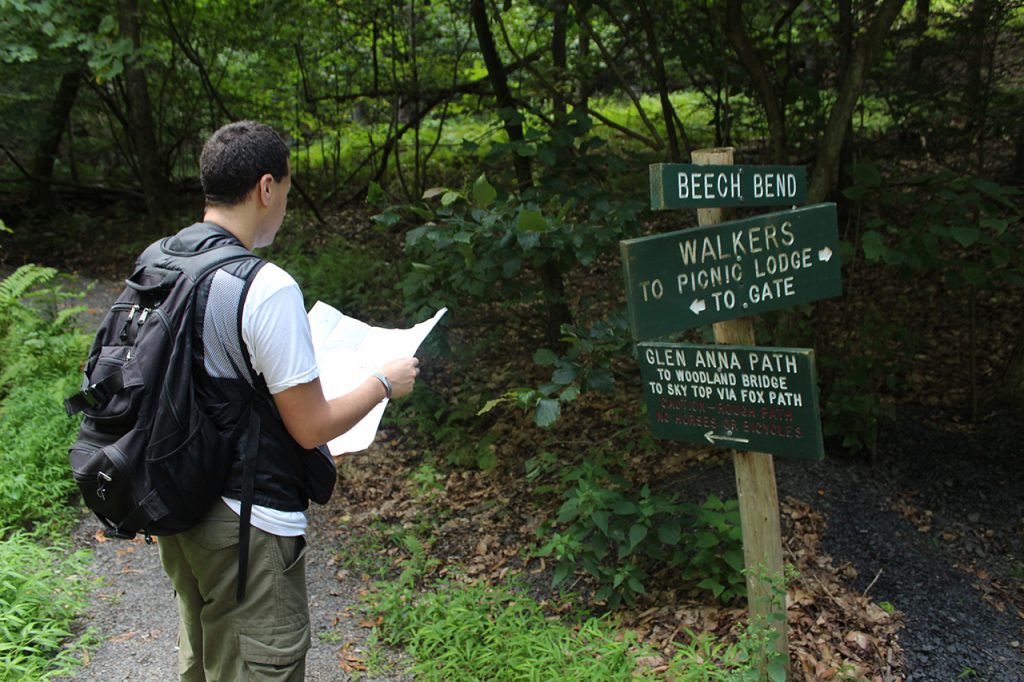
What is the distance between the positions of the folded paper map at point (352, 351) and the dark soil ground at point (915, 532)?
185 cm

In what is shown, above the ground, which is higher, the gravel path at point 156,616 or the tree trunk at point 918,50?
the tree trunk at point 918,50

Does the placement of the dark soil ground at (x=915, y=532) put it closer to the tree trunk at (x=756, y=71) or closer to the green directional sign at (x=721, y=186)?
the green directional sign at (x=721, y=186)

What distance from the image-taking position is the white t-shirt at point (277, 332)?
196 centimetres

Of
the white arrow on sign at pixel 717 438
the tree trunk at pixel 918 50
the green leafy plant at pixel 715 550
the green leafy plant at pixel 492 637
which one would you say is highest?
the tree trunk at pixel 918 50

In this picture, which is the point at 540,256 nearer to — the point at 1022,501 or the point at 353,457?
the point at 353,457

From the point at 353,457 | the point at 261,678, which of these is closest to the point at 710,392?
the point at 261,678

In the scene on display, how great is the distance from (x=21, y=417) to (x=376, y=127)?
653cm

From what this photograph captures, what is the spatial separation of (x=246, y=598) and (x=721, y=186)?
197 centimetres

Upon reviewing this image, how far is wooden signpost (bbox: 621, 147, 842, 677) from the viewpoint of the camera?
2.55 metres

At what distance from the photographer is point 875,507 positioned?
461 centimetres

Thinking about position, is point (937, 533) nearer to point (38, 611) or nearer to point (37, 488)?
point (38, 611)

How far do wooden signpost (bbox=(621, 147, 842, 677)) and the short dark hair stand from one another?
1.10m

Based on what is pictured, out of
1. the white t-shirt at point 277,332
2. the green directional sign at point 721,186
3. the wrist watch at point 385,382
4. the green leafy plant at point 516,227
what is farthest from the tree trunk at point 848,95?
the white t-shirt at point 277,332

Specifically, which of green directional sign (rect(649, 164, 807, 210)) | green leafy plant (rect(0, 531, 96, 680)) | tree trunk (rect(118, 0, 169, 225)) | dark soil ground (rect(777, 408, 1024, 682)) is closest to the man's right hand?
green directional sign (rect(649, 164, 807, 210))
